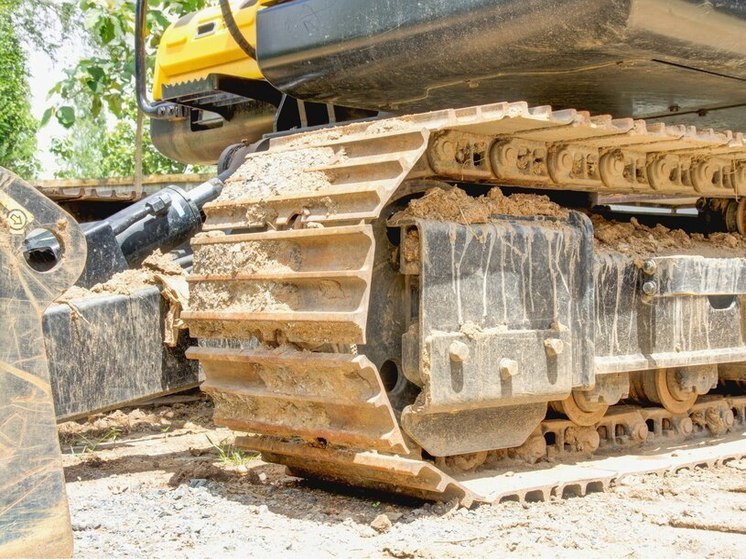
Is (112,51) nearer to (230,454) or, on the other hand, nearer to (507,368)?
(230,454)

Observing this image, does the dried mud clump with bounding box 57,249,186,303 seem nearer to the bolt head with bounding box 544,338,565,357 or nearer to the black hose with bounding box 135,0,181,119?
the black hose with bounding box 135,0,181,119

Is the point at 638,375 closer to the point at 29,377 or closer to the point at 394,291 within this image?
the point at 394,291

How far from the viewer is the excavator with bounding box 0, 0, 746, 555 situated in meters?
3.95

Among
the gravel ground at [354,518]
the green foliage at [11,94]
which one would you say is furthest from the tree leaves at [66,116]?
the green foliage at [11,94]

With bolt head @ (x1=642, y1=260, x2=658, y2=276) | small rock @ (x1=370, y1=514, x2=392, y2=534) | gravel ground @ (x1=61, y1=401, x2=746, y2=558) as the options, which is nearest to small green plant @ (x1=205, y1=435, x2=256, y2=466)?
gravel ground @ (x1=61, y1=401, x2=746, y2=558)

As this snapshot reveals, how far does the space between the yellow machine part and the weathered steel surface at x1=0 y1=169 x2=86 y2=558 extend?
278 centimetres

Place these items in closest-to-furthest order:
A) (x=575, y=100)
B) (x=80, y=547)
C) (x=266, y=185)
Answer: (x=80, y=547) < (x=266, y=185) < (x=575, y=100)

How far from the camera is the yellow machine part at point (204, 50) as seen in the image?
6.02 meters

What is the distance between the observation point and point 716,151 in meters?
5.02

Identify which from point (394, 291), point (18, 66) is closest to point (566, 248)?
point (394, 291)

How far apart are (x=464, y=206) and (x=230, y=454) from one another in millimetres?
1928

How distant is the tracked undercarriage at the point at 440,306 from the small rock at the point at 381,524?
18 cm

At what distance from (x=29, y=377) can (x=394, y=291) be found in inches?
61.2

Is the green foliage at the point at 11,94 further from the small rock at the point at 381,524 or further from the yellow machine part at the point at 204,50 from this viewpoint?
the small rock at the point at 381,524
